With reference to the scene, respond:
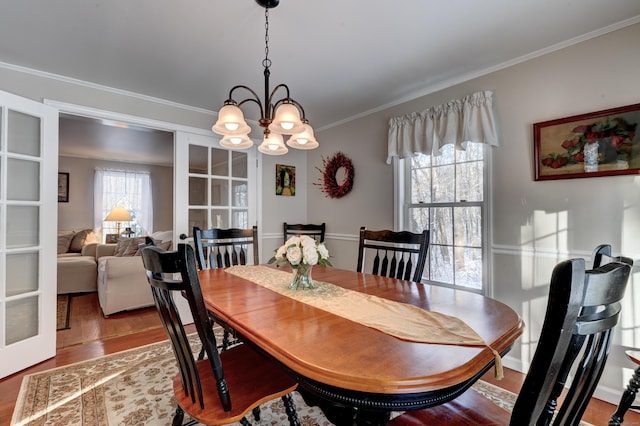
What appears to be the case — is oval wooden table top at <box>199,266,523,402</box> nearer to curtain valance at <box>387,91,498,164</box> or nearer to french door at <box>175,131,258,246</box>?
curtain valance at <box>387,91,498,164</box>

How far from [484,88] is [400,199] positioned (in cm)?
122

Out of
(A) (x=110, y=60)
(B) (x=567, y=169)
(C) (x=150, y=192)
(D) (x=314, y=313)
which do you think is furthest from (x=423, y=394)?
(C) (x=150, y=192)

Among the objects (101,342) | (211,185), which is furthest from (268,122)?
(101,342)

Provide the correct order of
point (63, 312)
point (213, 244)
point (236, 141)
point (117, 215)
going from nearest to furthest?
point (236, 141) → point (213, 244) → point (63, 312) → point (117, 215)

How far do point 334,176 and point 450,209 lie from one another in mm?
1543

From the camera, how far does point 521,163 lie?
7.64ft

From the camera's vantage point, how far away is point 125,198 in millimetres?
6754

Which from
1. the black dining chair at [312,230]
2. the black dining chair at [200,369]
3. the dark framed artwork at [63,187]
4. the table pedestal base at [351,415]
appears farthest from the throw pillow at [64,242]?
the table pedestal base at [351,415]

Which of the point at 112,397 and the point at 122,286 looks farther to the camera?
the point at 122,286

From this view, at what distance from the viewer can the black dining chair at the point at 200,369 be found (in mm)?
950

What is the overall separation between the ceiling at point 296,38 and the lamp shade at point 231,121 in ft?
1.99

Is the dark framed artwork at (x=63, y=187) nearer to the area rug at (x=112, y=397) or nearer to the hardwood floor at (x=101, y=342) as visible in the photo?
the hardwood floor at (x=101, y=342)

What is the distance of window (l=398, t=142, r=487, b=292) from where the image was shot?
2.61 meters

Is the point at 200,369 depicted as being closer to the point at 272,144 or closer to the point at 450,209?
the point at 272,144
